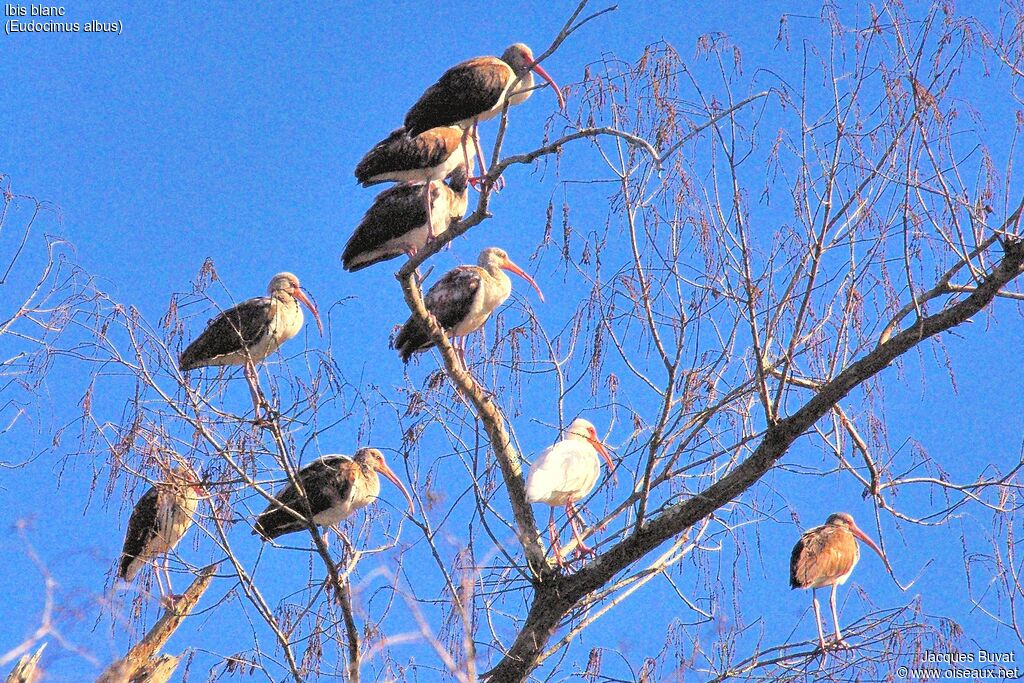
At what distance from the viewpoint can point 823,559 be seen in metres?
10.0

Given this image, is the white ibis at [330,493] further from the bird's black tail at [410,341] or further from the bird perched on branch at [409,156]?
the bird perched on branch at [409,156]

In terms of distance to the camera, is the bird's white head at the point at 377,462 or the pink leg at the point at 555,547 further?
the bird's white head at the point at 377,462

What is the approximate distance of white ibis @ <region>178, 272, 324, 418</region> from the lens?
372 inches

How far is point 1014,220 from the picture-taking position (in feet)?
20.7

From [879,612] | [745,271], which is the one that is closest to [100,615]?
[745,271]

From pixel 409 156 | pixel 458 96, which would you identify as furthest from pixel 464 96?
pixel 409 156

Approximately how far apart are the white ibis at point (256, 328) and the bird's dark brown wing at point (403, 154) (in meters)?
1.19

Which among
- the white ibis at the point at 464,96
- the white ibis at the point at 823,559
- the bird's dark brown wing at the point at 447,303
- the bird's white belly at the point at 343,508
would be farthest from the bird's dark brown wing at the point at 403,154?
the white ibis at the point at 823,559

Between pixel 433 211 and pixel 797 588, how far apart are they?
171 inches

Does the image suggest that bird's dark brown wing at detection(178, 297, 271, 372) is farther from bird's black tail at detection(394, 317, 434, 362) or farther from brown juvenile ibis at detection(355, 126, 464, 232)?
brown juvenile ibis at detection(355, 126, 464, 232)

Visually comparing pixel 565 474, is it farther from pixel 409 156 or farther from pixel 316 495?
pixel 409 156

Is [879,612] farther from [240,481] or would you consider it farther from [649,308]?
[240,481]

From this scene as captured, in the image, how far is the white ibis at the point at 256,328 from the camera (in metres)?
9.44

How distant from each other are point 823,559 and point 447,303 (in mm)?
3732
